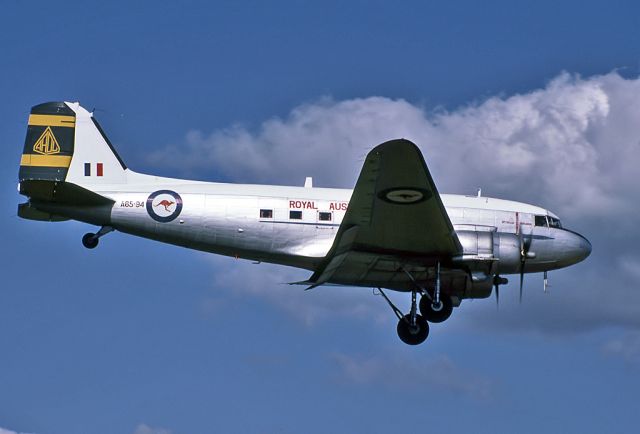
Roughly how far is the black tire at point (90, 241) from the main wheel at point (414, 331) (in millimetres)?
7371

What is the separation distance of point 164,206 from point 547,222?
944cm

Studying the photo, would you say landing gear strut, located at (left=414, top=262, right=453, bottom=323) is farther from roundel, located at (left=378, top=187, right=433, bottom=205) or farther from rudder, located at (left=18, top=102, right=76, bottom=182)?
rudder, located at (left=18, top=102, right=76, bottom=182)

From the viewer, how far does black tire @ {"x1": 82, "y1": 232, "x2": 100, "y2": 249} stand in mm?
24500

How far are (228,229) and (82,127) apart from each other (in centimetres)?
455

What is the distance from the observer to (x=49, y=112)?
2562cm

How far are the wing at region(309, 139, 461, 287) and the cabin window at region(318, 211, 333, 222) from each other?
908 mm

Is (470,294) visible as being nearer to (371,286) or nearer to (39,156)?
(371,286)

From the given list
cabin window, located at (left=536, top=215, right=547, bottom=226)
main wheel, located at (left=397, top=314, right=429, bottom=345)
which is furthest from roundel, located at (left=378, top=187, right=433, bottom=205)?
cabin window, located at (left=536, top=215, right=547, bottom=226)

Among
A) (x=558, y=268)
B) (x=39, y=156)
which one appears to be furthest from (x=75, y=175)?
(x=558, y=268)

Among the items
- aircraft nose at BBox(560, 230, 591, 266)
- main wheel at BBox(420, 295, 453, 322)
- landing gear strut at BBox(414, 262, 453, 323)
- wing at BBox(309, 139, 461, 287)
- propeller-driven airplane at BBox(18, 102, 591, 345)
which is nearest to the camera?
wing at BBox(309, 139, 461, 287)

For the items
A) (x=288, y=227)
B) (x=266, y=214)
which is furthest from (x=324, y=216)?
(x=266, y=214)

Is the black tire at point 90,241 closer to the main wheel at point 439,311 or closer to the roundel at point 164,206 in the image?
the roundel at point 164,206

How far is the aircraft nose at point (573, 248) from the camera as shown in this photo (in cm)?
2609

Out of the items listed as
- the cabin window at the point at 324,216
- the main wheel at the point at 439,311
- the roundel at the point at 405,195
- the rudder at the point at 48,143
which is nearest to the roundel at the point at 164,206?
the rudder at the point at 48,143
